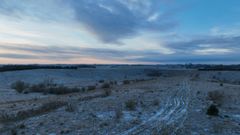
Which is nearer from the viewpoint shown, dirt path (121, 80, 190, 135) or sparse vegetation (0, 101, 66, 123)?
dirt path (121, 80, 190, 135)

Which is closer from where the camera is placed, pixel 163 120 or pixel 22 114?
pixel 163 120

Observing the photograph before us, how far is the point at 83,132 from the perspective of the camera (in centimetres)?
965

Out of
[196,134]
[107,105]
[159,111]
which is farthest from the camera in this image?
[107,105]

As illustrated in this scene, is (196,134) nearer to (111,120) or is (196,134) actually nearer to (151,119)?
(151,119)

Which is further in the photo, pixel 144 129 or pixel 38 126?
pixel 38 126

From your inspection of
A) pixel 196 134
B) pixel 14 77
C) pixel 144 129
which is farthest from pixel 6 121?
pixel 14 77

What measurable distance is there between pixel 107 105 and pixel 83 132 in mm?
6081

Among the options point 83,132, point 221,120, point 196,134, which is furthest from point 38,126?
point 221,120

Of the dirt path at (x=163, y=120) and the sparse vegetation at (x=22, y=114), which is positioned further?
the sparse vegetation at (x=22, y=114)

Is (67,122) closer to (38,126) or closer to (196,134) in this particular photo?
(38,126)

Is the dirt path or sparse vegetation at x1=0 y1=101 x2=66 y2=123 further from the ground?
the dirt path

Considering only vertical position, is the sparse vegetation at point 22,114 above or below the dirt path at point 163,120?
below

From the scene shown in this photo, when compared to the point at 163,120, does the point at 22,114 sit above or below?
below

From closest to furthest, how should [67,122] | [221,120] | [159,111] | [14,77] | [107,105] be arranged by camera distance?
[67,122] → [221,120] → [159,111] → [107,105] → [14,77]
